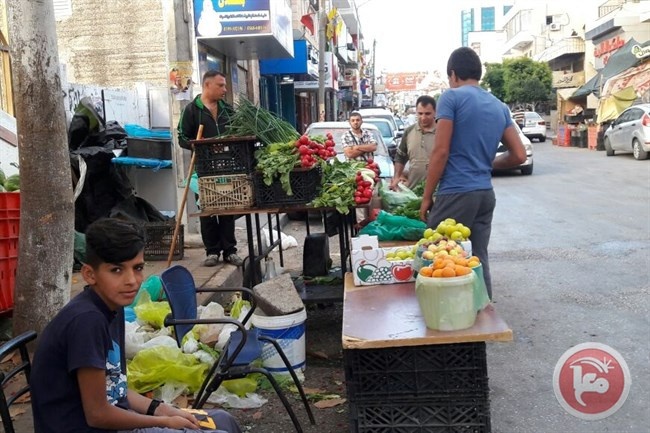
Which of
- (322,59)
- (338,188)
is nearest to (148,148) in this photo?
(338,188)

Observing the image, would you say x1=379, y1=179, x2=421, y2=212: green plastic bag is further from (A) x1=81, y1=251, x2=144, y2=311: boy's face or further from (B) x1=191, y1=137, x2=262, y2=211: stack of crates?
(A) x1=81, y1=251, x2=144, y2=311: boy's face

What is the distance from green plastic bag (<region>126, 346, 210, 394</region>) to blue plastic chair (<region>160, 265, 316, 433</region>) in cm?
27

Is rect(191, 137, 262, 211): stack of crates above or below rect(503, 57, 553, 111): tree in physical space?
below

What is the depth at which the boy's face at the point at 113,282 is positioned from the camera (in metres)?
2.40

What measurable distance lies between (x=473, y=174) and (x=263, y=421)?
213 centimetres

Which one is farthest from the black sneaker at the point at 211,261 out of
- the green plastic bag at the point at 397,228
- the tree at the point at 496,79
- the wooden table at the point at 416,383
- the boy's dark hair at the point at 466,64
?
the tree at the point at 496,79

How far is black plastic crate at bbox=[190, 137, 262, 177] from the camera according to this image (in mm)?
5449

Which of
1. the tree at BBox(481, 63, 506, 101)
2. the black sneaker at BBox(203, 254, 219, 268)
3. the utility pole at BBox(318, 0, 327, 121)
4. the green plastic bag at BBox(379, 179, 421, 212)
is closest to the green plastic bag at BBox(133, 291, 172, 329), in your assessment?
the green plastic bag at BBox(379, 179, 421, 212)

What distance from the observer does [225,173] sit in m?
5.47

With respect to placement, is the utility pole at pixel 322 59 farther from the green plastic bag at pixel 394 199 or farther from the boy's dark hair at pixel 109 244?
the boy's dark hair at pixel 109 244

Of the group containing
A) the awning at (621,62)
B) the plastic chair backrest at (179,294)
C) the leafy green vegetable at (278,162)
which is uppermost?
the awning at (621,62)

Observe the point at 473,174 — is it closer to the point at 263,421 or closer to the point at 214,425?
the point at 263,421

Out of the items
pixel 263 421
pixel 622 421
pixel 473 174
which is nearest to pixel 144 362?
pixel 263 421

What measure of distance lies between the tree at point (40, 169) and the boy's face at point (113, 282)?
2.16 metres
